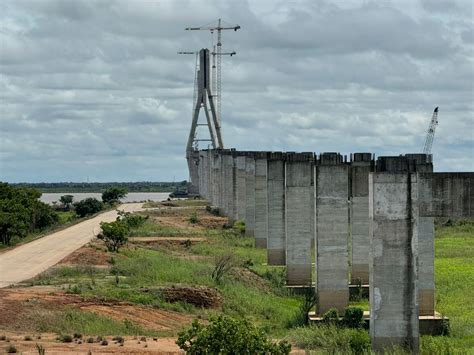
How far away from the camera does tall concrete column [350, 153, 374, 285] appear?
100 feet

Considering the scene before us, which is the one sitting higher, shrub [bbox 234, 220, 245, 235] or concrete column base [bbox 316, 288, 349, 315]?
shrub [bbox 234, 220, 245, 235]

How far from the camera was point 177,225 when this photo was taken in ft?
237

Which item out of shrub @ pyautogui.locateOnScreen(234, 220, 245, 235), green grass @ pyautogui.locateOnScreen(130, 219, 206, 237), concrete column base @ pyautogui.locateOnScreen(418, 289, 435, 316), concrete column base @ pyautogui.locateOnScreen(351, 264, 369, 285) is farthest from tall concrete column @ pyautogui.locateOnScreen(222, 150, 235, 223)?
concrete column base @ pyautogui.locateOnScreen(418, 289, 435, 316)

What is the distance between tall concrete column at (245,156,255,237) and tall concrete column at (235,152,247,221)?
11.3 ft

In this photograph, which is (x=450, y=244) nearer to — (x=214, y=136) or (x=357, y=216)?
(x=357, y=216)

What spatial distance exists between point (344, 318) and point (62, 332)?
786 centimetres

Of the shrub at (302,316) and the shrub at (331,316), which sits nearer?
the shrub at (331,316)

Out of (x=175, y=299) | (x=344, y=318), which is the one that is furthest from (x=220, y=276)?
(x=344, y=318)

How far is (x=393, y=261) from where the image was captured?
23156 millimetres

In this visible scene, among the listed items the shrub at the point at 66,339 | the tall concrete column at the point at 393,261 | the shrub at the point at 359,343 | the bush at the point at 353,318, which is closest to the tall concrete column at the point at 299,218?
the bush at the point at 353,318

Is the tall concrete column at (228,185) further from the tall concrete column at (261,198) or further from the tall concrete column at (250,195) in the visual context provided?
the tall concrete column at (261,198)

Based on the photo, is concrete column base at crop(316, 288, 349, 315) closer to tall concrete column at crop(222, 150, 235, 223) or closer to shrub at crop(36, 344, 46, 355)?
shrub at crop(36, 344, 46, 355)

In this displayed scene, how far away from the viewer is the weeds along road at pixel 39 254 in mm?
38972

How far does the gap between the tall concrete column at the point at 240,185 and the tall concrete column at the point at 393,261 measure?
37963mm
